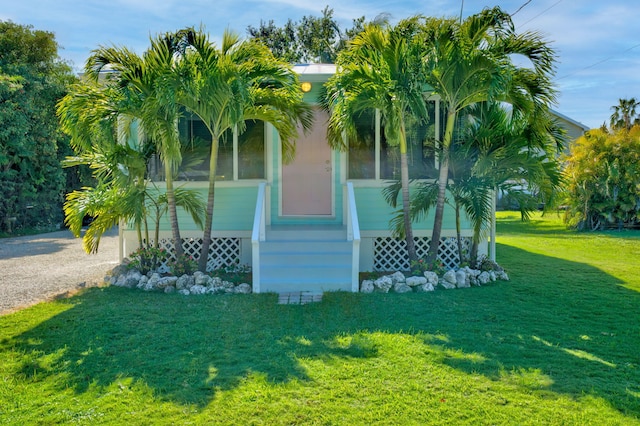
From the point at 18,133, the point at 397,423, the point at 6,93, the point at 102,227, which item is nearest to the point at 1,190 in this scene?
the point at 18,133

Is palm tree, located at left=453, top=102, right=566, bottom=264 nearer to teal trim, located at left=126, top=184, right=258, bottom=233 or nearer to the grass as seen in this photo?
the grass

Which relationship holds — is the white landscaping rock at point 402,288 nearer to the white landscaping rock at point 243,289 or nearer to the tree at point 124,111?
the white landscaping rock at point 243,289

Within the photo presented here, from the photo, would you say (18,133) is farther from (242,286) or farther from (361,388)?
(361,388)

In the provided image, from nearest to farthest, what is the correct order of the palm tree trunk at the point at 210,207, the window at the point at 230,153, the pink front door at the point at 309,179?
the palm tree trunk at the point at 210,207 < the window at the point at 230,153 < the pink front door at the point at 309,179

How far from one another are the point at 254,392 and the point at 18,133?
1620cm

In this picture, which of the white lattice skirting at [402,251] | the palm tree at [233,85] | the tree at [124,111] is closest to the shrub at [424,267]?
the white lattice skirting at [402,251]

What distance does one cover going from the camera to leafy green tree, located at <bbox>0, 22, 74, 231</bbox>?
1641cm

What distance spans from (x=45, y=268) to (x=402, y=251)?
6856 millimetres

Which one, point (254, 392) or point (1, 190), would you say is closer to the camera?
point (254, 392)

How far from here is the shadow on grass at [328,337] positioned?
13.1ft

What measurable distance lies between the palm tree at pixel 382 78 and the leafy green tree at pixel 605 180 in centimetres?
1107

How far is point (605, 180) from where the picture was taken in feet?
51.4

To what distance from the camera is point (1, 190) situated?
1662 cm

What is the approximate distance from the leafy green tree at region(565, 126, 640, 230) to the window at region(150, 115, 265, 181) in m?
11.0
